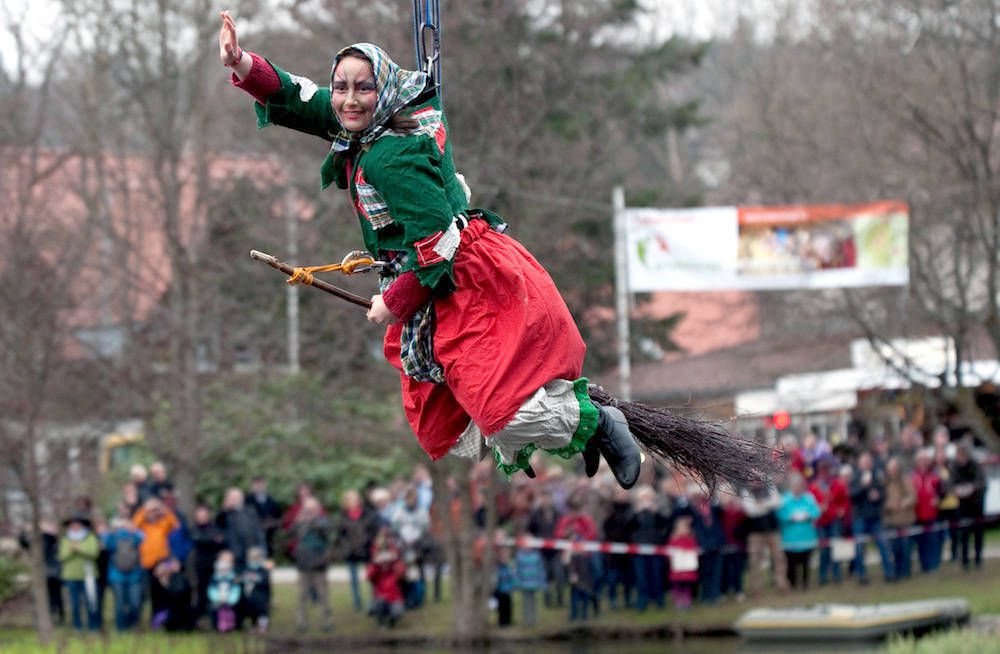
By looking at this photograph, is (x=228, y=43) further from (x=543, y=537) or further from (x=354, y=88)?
(x=543, y=537)

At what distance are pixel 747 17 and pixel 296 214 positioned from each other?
1501cm

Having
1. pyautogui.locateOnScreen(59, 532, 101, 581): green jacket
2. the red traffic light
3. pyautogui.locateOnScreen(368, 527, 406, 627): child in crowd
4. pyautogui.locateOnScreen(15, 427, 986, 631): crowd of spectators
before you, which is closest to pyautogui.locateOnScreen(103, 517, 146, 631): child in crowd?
pyautogui.locateOnScreen(15, 427, 986, 631): crowd of spectators

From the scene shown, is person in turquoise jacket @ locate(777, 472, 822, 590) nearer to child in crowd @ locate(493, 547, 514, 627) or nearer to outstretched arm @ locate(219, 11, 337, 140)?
child in crowd @ locate(493, 547, 514, 627)

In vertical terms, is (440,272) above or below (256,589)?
above

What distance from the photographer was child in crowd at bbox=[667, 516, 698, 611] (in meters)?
15.9

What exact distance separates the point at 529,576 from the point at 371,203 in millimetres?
11063

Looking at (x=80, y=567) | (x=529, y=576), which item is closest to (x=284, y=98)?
(x=529, y=576)

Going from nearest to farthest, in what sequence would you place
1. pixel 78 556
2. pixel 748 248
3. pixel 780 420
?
pixel 78 556
pixel 780 420
pixel 748 248

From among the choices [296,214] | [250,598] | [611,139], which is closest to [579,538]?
[250,598]

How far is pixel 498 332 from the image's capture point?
18.3 ft

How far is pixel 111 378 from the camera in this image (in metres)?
17.7

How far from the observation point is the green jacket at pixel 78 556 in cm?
1555

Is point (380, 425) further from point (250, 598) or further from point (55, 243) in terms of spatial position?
point (55, 243)

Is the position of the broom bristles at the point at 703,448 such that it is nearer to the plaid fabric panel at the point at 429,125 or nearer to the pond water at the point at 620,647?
the plaid fabric panel at the point at 429,125
